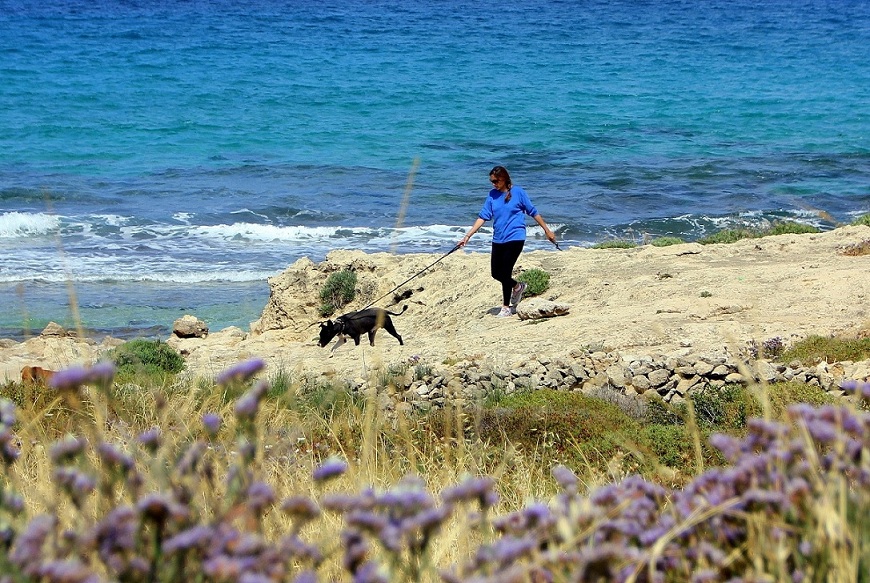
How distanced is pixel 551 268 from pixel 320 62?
37149mm

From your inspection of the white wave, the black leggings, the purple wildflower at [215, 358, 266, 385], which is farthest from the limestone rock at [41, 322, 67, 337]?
the purple wildflower at [215, 358, 266, 385]

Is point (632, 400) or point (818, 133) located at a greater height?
point (818, 133)

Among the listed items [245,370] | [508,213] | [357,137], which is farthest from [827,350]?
[357,137]

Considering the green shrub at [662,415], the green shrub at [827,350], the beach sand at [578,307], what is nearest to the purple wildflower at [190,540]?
the green shrub at [662,415]

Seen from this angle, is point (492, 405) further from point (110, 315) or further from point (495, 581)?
point (110, 315)

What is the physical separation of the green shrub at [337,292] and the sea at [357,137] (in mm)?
1648

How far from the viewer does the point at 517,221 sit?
12.6 metres

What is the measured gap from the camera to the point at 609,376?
862cm

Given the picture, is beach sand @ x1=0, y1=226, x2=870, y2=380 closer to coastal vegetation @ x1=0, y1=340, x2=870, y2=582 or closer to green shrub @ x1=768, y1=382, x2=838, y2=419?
green shrub @ x1=768, y1=382, x2=838, y2=419

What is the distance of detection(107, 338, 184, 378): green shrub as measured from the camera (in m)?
10.6

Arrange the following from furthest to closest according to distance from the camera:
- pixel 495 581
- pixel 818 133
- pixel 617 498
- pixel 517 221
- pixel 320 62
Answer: pixel 320 62 < pixel 818 133 < pixel 517 221 < pixel 617 498 < pixel 495 581

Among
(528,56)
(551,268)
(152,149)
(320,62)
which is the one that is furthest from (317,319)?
(528,56)

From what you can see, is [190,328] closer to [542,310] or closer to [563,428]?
[542,310]

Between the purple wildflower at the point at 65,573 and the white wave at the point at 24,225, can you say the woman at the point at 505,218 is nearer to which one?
the purple wildflower at the point at 65,573
